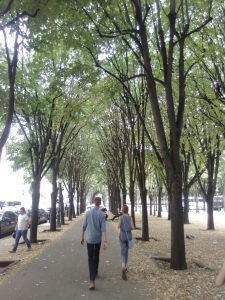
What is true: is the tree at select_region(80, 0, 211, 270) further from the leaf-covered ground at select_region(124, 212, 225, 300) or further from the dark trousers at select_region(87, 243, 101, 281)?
the dark trousers at select_region(87, 243, 101, 281)

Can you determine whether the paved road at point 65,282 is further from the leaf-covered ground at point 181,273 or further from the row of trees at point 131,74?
the row of trees at point 131,74

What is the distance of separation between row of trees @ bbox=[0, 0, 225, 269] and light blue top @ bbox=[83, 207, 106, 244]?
2.35 m

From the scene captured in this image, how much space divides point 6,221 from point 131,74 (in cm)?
1344

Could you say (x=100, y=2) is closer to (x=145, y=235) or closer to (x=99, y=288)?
(x=99, y=288)

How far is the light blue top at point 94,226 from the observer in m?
9.09

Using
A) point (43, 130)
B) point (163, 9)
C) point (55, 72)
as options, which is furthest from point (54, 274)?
point (43, 130)

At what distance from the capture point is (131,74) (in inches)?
699

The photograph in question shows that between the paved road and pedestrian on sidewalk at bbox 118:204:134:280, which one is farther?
pedestrian on sidewalk at bbox 118:204:134:280

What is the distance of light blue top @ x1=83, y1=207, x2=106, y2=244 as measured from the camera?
29.8 ft

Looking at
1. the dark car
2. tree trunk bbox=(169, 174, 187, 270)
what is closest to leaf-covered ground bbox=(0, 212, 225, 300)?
tree trunk bbox=(169, 174, 187, 270)

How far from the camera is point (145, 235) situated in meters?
17.8

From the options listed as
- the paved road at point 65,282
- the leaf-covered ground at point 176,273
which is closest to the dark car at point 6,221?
the leaf-covered ground at point 176,273

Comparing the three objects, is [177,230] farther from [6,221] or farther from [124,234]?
[6,221]

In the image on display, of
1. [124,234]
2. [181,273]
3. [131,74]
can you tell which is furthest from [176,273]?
[131,74]
